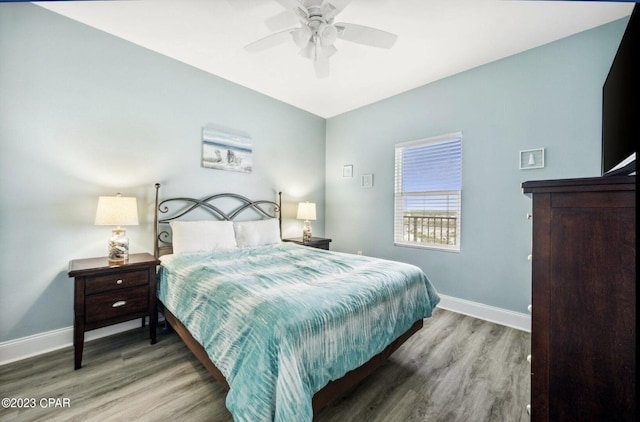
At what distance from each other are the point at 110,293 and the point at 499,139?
4057 millimetres

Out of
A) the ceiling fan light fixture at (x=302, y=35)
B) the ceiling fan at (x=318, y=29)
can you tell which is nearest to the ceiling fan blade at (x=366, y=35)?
the ceiling fan at (x=318, y=29)

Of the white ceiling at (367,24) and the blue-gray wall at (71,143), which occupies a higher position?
the white ceiling at (367,24)

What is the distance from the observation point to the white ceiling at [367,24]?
211 cm

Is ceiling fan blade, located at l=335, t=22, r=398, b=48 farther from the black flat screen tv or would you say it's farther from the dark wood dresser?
the dark wood dresser

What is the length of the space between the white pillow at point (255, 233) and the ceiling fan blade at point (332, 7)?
2.36 m

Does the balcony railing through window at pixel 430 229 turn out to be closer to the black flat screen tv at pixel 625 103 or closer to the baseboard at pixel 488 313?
the baseboard at pixel 488 313

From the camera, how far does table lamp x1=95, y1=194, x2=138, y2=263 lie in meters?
2.19

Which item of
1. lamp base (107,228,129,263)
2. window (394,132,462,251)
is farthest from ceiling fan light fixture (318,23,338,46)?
lamp base (107,228,129,263)

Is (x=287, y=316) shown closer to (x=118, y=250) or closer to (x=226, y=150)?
(x=118, y=250)

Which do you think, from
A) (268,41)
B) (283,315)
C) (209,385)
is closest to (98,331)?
(209,385)

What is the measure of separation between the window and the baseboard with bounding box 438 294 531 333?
0.65 meters

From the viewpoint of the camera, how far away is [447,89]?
320 cm

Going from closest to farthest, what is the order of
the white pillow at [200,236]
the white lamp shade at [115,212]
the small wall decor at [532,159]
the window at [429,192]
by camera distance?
the white lamp shade at [115,212], the small wall decor at [532,159], the white pillow at [200,236], the window at [429,192]

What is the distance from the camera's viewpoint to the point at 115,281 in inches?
83.7
